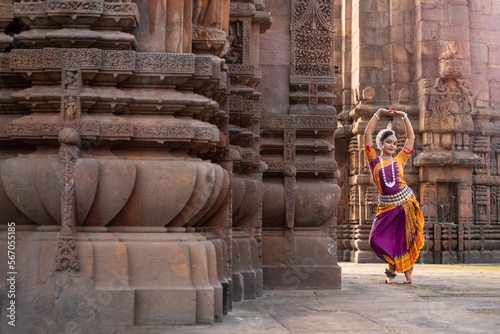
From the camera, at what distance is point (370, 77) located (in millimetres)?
20391

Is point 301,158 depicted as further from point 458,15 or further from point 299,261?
point 458,15

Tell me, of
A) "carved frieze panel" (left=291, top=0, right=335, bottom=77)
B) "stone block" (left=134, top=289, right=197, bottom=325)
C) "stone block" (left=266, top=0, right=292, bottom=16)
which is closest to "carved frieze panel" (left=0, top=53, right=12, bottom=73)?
"stone block" (left=134, top=289, right=197, bottom=325)

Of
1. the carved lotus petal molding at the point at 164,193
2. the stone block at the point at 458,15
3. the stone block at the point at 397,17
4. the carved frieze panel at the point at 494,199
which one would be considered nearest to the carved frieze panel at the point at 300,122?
the carved lotus petal molding at the point at 164,193

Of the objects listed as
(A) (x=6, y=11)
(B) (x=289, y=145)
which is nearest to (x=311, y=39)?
(B) (x=289, y=145)

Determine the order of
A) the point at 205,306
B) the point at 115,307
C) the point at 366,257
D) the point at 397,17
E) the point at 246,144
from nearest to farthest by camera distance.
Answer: the point at 115,307, the point at 205,306, the point at 246,144, the point at 366,257, the point at 397,17

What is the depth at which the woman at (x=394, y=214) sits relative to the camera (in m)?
9.93

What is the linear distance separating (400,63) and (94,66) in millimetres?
16039

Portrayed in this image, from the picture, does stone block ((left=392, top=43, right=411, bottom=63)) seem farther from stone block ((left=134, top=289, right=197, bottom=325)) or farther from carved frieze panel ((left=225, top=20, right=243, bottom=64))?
stone block ((left=134, top=289, right=197, bottom=325))

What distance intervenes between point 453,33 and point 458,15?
554 millimetres

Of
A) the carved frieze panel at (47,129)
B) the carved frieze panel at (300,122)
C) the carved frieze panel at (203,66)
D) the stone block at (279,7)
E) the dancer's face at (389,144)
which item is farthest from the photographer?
the stone block at (279,7)

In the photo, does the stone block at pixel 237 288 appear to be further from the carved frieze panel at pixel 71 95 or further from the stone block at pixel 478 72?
the stone block at pixel 478 72

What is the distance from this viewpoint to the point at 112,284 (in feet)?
17.0

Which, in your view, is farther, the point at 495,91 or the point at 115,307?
the point at 495,91

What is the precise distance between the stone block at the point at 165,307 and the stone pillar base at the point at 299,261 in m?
4.16
